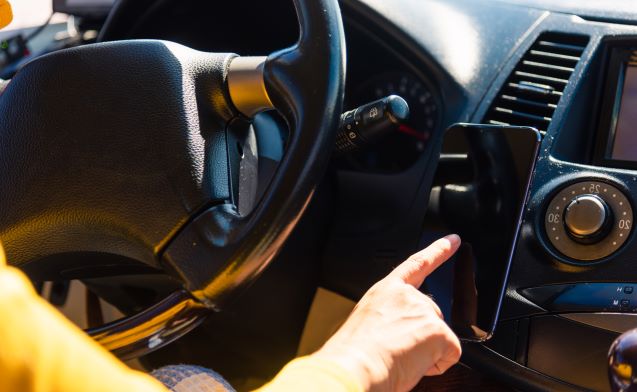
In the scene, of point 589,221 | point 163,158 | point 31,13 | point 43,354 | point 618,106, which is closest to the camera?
point 43,354

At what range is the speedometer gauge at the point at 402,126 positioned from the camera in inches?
45.5

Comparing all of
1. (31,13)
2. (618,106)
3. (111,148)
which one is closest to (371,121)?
(111,148)

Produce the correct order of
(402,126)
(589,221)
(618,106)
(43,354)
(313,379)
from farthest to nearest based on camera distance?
(402,126)
(618,106)
(589,221)
(313,379)
(43,354)

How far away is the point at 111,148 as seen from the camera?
2.80ft

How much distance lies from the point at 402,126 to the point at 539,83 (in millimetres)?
207

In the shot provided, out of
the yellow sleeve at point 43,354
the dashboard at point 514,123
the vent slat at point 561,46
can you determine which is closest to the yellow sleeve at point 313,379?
the yellow sleeve at point 43,354

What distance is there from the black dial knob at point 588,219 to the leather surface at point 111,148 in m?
0.41

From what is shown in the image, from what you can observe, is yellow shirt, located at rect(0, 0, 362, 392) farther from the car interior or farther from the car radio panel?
the car radio panel

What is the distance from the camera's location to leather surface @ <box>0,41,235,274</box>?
0.83 metres

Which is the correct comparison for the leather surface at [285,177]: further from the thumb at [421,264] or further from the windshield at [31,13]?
the windshield at [31,13]

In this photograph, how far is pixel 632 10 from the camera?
1.08m

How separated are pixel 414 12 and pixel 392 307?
56 centimetres

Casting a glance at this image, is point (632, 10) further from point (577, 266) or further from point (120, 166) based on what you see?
point (120, 166)

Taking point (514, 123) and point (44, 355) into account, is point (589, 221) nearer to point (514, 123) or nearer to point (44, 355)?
point (514, 123)
